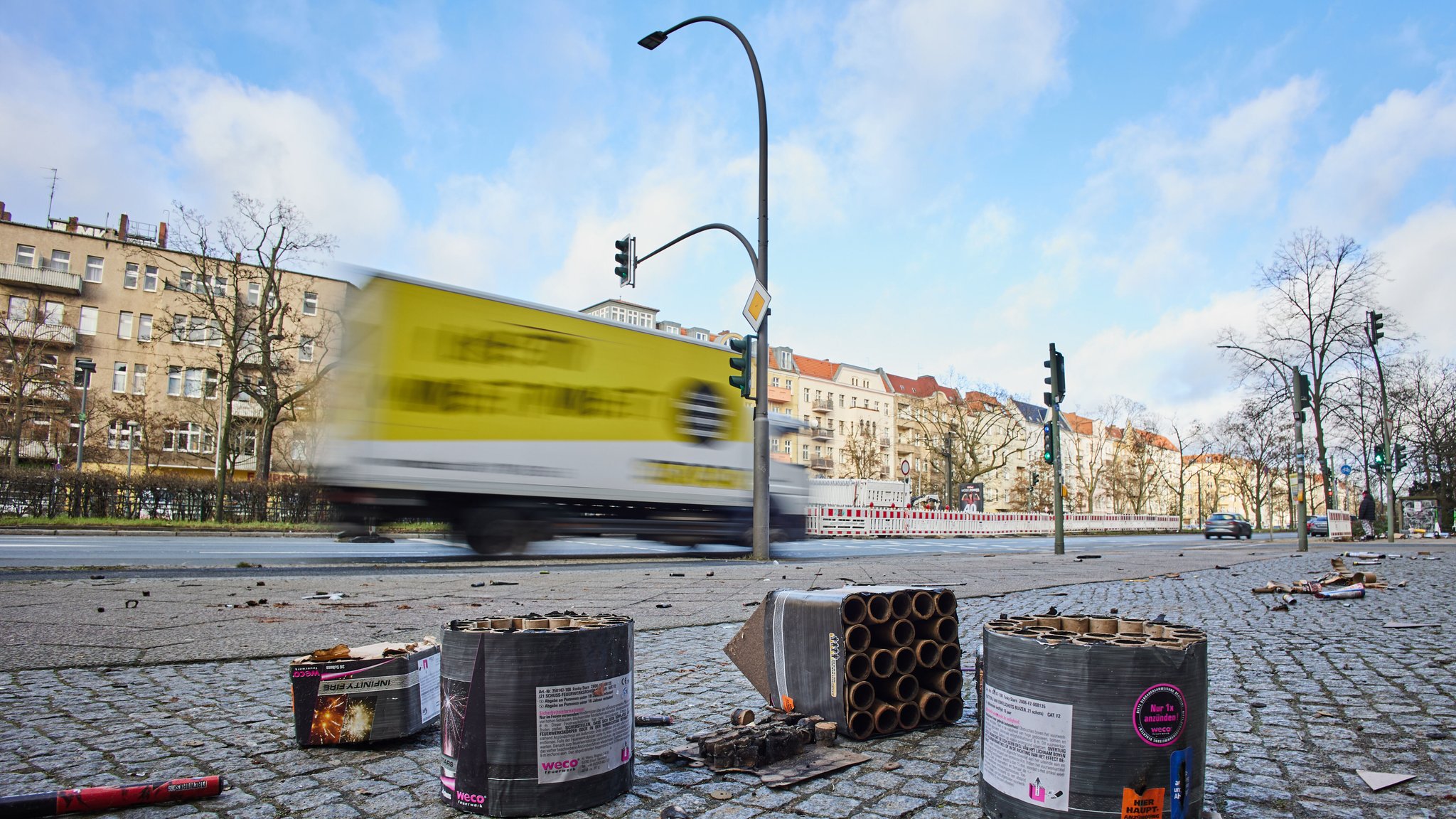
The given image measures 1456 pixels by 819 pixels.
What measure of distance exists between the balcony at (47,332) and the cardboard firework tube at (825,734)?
170 feet

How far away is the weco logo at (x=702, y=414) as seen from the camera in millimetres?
14359

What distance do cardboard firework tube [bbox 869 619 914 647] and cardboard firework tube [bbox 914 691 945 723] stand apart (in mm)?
199

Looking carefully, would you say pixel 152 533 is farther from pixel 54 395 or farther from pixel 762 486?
pixel 54 395

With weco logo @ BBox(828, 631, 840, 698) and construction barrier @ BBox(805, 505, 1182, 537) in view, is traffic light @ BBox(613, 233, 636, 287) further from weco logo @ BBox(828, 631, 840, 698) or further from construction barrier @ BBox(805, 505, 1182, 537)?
weco logo @ BBox(828, 631, 840, 698)

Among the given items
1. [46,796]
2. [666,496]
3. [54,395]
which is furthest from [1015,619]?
[54,395]

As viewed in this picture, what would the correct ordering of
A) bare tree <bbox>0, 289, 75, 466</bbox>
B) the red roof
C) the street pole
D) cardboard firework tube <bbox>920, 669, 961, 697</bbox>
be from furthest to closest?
the red roof
bare tree <bbox>0, 289, 75, 466</bbox>
the street pole
cardboard firework tube <bbox>920, 669, 961, 697</bbox>

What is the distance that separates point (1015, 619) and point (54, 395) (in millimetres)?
54910

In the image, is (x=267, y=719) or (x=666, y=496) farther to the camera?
(x=666, y=496)

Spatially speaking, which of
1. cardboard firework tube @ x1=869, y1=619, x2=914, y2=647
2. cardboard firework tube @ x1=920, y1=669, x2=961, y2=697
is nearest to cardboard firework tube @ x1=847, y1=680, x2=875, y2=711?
cardboard firework tube @ x1=869, y1=619, x2=914, y2=647

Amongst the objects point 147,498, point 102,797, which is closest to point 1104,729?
point 102,797

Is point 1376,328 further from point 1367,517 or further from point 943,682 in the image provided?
point 943,682

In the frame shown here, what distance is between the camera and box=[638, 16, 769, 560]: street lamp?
13.3 meters

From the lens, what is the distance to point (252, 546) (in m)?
16.1

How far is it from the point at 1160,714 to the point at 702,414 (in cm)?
1295
